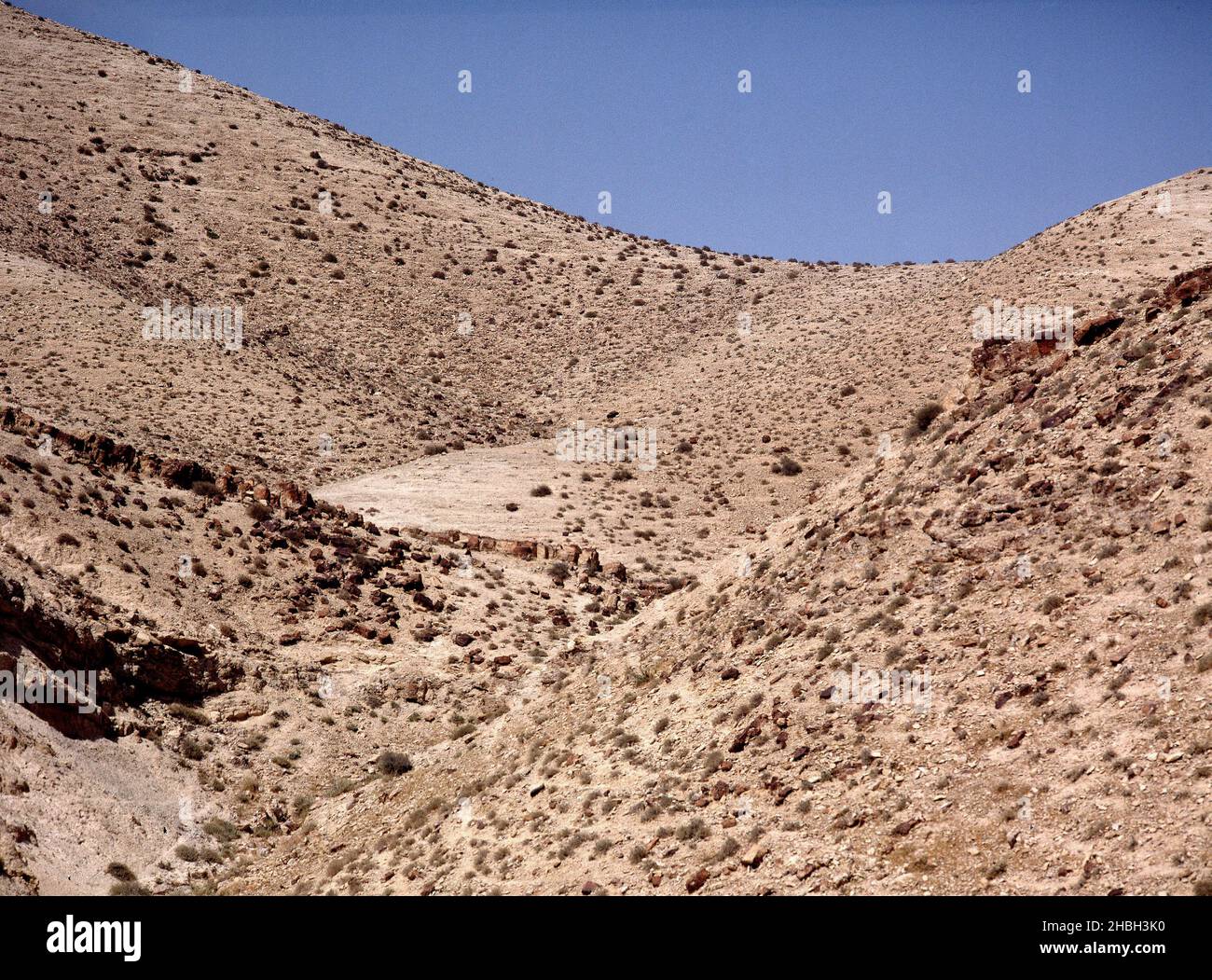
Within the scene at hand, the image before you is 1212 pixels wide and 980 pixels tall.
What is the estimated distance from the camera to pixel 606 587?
35.0m

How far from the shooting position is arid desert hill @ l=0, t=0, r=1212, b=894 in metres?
14.4

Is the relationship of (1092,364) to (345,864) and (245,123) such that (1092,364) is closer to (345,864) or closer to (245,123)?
(345,864)

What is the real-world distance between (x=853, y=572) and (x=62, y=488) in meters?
18.7

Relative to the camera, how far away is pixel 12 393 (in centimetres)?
4206

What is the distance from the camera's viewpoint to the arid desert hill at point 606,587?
1439 centimetres
